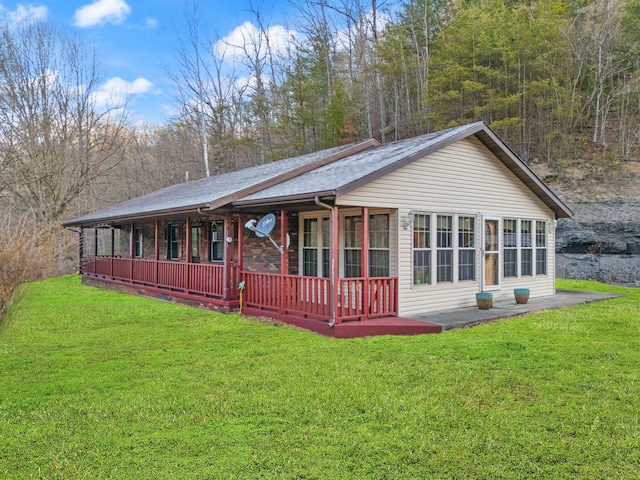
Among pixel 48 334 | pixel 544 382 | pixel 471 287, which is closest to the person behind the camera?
pixel 544 382

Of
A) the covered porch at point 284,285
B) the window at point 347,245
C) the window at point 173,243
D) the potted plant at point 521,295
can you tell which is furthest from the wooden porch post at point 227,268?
the potted plant at point 521,295

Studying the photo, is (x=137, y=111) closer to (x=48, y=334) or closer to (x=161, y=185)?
(x=161, y=185)

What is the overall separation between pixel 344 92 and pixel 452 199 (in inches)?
751

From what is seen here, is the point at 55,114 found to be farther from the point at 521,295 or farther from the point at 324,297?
the point at 521,295

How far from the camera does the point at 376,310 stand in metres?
8.48

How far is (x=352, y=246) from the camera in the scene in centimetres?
980

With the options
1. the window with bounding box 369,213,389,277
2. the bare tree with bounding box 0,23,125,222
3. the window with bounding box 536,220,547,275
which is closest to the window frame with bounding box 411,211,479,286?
the window with bounding box 369,213,389,277

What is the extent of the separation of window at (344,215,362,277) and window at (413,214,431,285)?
1148mm

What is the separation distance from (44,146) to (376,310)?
2029 centimetres

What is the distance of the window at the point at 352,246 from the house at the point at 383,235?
24 millimetres

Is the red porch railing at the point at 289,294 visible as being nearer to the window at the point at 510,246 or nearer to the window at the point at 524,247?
the window at the point at 510,246

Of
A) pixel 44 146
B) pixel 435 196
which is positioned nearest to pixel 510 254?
pixel 435 196

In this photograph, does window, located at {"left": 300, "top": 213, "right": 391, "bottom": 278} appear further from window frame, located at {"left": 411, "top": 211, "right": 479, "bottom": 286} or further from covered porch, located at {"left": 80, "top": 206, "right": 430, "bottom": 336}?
window frame, located at {"left": 411, "top": 211, "right": 479, "bottom": 286}

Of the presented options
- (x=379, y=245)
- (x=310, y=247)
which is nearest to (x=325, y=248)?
(x=310, y=247)
